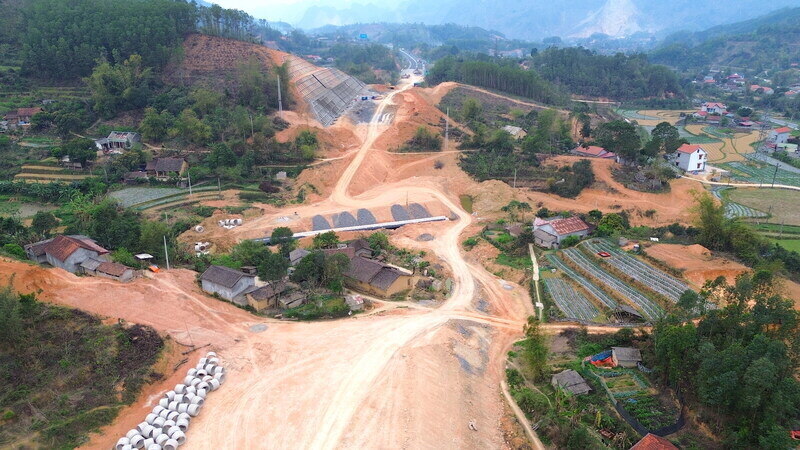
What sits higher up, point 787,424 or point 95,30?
point 95,30

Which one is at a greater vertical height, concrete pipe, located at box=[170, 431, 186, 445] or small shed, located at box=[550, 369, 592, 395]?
small shed, located at box=[550, 369, 592, 395]

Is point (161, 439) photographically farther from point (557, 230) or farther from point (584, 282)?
point (557, 230)

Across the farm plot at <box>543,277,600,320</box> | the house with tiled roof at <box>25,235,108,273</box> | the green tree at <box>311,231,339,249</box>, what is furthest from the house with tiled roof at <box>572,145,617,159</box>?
the house with tiled roof at <box>25,235,108,273</box>

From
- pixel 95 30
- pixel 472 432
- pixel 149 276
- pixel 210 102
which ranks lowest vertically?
pixel 472 432

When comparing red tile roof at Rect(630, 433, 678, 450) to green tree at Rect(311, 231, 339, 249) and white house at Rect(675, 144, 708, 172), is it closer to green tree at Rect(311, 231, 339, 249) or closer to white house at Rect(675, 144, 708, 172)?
green tree at Rect(311, 231, 339, 249)

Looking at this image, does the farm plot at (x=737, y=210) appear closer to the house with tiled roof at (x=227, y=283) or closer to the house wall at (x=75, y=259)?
the house with tiled roof at (x=227, y=283)

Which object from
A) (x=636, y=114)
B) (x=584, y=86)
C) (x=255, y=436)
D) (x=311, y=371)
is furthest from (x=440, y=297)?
(x=584, y=86)

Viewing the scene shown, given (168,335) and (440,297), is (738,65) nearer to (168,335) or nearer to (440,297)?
(440,297)
